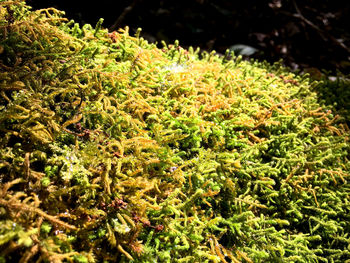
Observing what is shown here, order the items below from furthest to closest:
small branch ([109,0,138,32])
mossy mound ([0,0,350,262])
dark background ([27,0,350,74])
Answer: dark background ([27,0,350,74])
small branch ([109,0,138,32])
mossy mound ([0,0,350,262])

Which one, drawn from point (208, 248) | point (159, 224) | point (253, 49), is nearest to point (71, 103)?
point (159, 224)

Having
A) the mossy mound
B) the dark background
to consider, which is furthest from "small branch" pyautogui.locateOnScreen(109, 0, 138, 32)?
the mossy mound

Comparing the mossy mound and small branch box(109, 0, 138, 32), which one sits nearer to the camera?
the mossy mound

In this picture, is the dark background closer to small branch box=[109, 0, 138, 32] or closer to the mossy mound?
small branch box=[109, 0, 138, 32]

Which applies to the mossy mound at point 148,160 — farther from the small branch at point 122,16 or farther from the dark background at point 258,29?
the dark background at point 258,29

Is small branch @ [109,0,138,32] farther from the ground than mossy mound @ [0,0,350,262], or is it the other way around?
small branch @ [109,0,138,32]

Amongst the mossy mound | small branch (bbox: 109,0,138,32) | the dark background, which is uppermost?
the dark background
